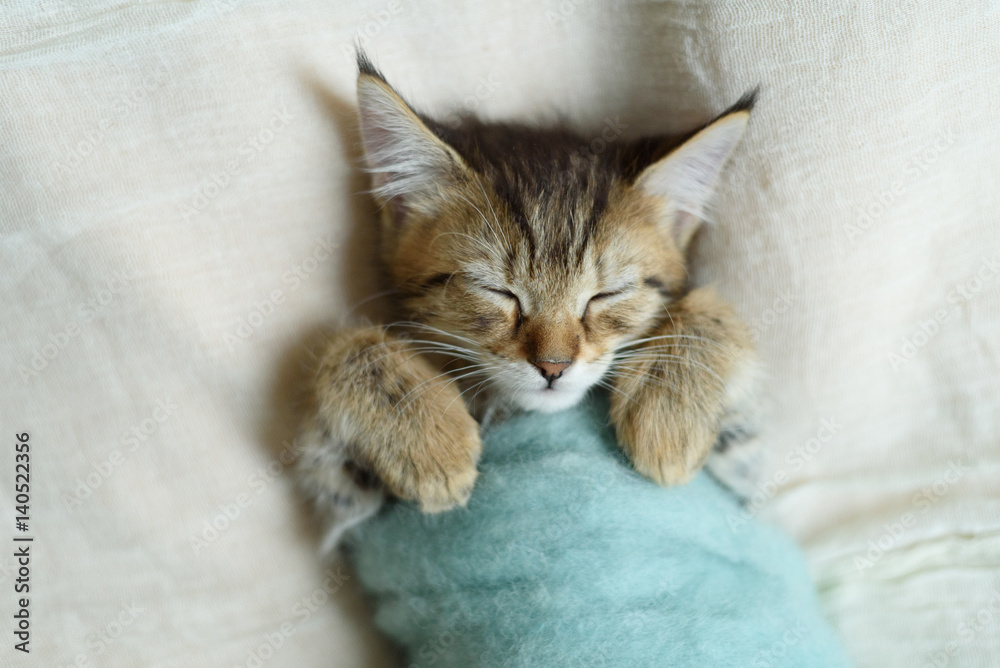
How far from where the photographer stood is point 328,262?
1.19 metres

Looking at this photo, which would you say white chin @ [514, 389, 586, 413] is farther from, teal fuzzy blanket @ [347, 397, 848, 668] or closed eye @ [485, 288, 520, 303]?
closed eye @ [485, 288, 520, 303]

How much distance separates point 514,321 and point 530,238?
0.14 metres

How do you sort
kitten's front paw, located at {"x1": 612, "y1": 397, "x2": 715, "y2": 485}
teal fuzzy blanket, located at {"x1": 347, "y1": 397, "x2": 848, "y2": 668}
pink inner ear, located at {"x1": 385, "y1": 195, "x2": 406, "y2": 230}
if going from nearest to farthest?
1. teal fuzzy blanket, located at {"x1": 347, "y1": 397, "x2": 848, "y2": 668}
2. kitten's front paw, located at {"x1": 612, "y1": 397, "x2": 715, "y2": 485}
3. pink inner ear, located at {"x1": 385, "y1": 195, "x2": 406, "y2": 230}

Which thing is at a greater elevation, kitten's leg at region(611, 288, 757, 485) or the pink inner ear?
the pink inner ear

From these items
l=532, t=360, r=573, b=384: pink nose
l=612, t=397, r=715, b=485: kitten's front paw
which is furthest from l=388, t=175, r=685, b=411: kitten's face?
l=612, t=397, r=715, b=485: kitten's front paw

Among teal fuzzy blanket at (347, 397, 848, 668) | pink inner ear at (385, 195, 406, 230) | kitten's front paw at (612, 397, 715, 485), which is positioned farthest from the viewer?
pink inner ear at (385, 195, 406, 230)

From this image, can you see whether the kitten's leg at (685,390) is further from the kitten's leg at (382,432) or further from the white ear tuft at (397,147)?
the white ear tuft at (397,147)

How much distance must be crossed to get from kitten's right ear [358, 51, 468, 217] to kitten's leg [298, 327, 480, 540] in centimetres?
25

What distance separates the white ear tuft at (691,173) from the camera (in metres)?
1.08

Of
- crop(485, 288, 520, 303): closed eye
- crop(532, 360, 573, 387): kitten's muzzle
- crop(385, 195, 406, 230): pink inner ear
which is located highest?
crop(385, 195, 406, 230): pink inner ear

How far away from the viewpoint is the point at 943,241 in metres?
1.23

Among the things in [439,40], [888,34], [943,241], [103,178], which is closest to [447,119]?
[439,40]

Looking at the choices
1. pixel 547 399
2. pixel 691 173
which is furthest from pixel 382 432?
pixel 691 173

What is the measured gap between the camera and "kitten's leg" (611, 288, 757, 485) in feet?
3.55
